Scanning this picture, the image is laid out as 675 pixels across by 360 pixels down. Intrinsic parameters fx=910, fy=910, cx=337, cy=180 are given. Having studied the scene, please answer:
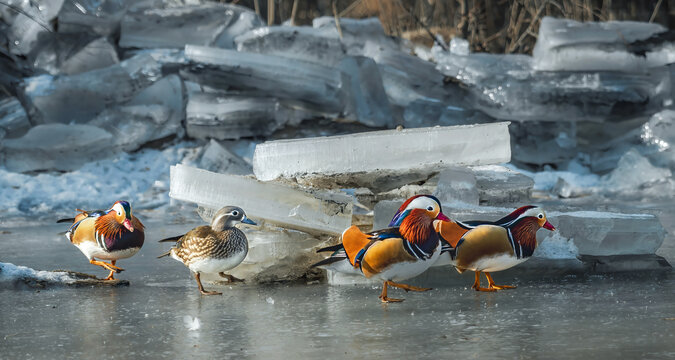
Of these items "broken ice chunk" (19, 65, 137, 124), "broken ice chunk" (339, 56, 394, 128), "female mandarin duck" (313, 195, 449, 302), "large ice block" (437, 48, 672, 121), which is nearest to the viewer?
"female mandarin duck" (313, 195, 449, 302)

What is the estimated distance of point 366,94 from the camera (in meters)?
9.45

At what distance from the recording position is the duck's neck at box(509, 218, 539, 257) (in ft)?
12.9

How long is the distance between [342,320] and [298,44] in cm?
678

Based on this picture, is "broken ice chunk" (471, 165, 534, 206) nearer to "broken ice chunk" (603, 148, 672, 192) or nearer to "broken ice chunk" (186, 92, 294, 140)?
"broken ice chunk" (603, 148, 672, 192)

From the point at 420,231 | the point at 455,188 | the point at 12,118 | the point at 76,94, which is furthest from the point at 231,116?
the point at 420,231

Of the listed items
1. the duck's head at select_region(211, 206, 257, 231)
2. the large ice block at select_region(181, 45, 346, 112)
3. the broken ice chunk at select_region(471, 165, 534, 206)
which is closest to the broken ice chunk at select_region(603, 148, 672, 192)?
the large ice block at select_region(181, 45, 346, 112)

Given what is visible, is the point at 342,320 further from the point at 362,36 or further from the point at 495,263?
the point at 362,36

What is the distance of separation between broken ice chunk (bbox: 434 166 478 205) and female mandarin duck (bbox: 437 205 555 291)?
1.77 feet

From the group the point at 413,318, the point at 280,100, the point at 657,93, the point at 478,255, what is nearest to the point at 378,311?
the point at 413,318

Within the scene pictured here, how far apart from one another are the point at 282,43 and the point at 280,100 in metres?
0.78

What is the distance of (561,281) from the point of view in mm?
4156

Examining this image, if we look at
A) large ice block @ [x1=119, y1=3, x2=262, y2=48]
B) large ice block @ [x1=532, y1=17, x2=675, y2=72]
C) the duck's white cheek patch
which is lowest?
the duck's white cheek patch

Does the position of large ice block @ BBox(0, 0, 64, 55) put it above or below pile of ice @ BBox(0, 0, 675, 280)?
above

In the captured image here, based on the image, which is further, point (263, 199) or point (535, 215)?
point (263, 199)
